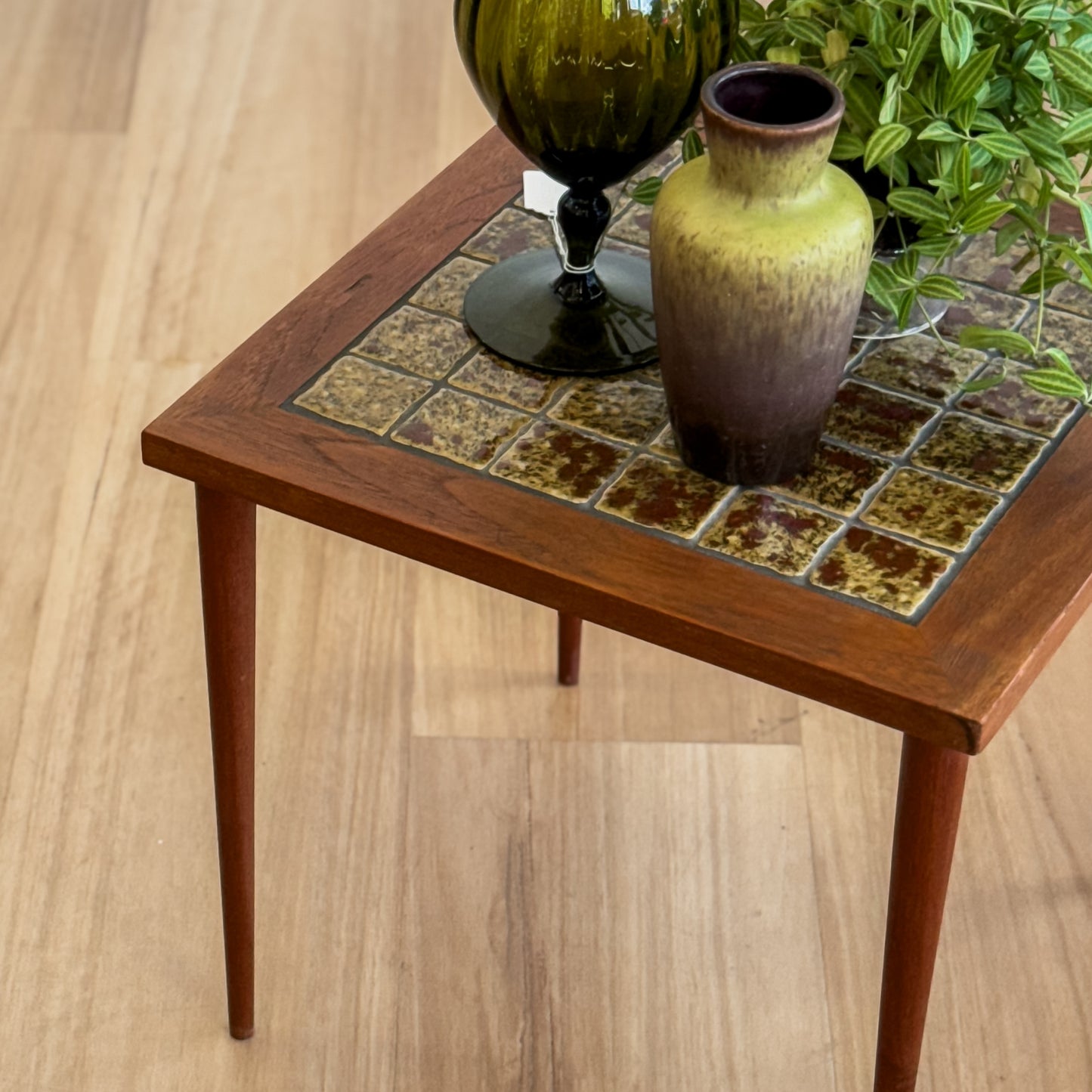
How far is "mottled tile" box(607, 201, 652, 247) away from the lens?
116cm

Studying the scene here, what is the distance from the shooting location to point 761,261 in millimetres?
842

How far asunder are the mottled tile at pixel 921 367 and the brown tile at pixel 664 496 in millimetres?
150

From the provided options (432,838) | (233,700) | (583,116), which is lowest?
(432,838)

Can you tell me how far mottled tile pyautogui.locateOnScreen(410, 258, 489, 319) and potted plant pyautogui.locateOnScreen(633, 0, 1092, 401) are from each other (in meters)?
0.19

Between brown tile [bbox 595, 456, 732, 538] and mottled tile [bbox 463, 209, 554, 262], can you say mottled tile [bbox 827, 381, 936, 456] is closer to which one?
brown tile [bbox 595, 456, 732, 538]

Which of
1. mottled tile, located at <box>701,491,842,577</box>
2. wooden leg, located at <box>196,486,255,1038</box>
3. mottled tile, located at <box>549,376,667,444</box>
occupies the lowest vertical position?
wooden leg, located at <box>196,486,255,1038</box>

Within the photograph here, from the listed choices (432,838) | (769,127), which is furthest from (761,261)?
(432,838)

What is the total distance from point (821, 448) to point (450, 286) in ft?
0.91

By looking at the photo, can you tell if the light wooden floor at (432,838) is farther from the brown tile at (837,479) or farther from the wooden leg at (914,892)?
the brown tile at (837,479)

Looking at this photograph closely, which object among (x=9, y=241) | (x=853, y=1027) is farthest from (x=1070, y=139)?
(x=9, y=241)

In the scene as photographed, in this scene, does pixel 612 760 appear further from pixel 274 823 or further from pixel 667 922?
pixel 274 823

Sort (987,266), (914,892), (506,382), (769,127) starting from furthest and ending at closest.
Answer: (987,266)
(506,382)
(914,892)
(769,127)

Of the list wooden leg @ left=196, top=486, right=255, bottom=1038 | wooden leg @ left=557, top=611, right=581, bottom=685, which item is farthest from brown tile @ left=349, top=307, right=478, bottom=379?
wooden leg @ left=557, top=611, right=581, bottom=685

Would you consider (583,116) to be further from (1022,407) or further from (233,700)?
(233,700)
